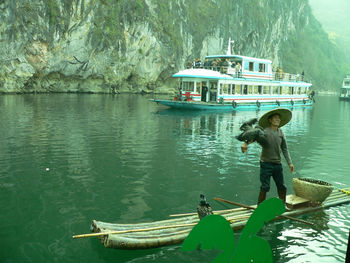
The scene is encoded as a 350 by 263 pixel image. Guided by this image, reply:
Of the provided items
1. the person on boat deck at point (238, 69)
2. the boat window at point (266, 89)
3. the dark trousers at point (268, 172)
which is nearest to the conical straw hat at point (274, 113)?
the dark trousers at point (268, 172)

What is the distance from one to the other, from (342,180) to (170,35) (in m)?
65.0

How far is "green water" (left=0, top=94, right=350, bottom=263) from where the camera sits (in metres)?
6.28

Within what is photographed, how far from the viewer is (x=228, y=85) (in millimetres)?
35969

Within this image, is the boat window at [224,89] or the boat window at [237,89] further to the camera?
the boat window at [237,89]

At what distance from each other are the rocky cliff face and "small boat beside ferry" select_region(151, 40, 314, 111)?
2676 cm

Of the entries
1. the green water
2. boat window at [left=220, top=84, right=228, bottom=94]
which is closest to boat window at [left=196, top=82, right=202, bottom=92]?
boat window at [left=220, top=84, right=228, bottom=94]

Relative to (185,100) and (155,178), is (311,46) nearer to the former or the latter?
(185,100)

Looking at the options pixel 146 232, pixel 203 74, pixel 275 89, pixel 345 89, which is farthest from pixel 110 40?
pixel 146 232

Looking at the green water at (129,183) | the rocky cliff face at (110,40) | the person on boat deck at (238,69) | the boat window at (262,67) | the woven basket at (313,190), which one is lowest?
the green water at (129,183)

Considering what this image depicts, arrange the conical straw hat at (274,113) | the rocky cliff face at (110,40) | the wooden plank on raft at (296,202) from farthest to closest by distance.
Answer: the rocky cliff face at (110,40) < the wooden plank on raft at (296,202) < the conical straw hat at (274,113)

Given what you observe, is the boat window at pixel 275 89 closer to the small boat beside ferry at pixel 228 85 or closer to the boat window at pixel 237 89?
the small boat beside ferry at pixel 228 85

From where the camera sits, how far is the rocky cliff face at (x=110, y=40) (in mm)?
50156

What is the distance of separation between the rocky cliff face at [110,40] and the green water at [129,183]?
1348 inches

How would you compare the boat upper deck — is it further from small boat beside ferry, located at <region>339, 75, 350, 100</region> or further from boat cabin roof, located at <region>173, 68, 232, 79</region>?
small boat beside ferry, located at <region>339, 75, 350, 100</region>
